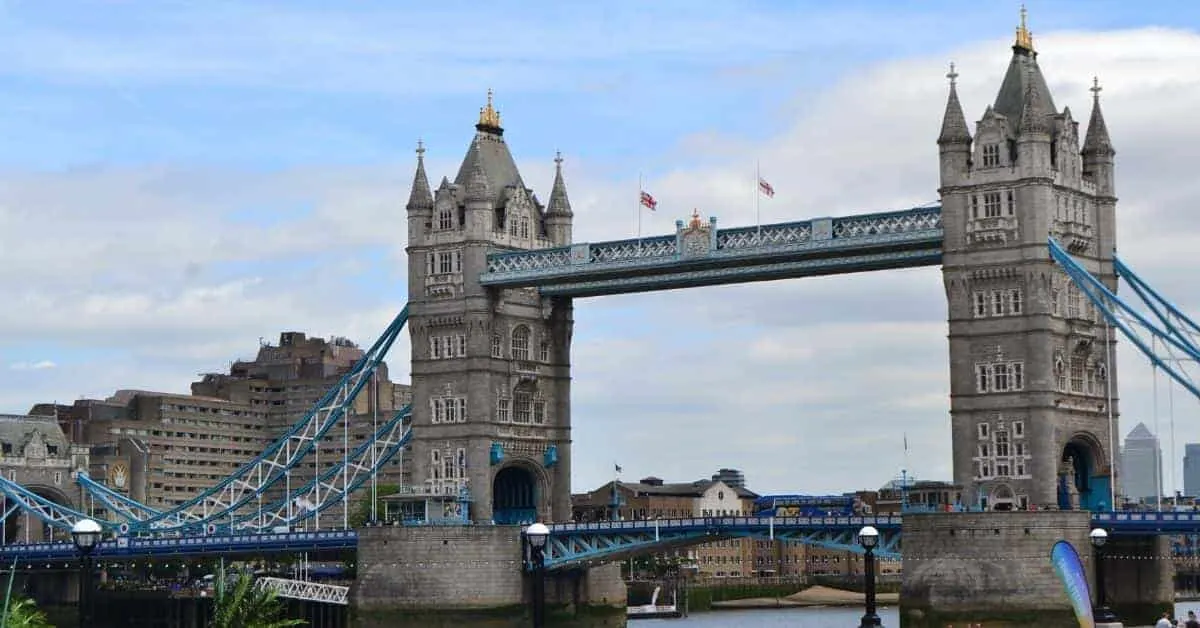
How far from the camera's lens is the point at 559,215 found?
13188cm

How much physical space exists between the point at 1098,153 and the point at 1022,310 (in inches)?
418

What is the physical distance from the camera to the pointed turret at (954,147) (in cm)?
10950

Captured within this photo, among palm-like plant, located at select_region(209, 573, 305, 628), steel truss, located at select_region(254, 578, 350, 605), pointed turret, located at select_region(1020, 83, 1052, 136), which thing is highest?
pointed turret, located at select_region(1020, 83, 1052, 136)

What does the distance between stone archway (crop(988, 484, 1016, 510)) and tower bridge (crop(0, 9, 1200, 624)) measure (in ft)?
0.41

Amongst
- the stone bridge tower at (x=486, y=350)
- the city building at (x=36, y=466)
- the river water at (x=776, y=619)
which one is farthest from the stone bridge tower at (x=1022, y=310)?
the city building at (x=36, y=466)

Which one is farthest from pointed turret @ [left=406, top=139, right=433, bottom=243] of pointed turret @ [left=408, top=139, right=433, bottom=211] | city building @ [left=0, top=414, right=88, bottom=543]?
city building @ [left=0, top=414, right=88, bottom=543]

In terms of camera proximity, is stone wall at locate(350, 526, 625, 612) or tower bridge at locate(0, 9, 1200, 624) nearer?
tower bridge at locate(0, 9, 1200, 624)

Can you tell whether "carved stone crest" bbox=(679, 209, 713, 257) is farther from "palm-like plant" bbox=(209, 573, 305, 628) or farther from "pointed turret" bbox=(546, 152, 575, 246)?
"palm-like plant" bbox=(209, 573, 305, 628)

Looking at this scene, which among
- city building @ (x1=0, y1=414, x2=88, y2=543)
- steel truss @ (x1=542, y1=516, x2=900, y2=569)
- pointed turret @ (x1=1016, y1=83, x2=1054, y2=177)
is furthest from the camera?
city building @ (x1=0, y1=414, x2=88, y2=543)

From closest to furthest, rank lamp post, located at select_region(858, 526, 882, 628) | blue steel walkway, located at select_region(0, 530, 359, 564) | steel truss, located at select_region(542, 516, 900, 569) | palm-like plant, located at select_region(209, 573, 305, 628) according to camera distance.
A: 1. palm-like plant, located at select_region(209, 573, 305, 628)
2. lamp post, located at select_region(858, 526, 882, 628)
3. steel truss, located at select_region(542, 516, 900, 569)
4. blue steel walkway, located at select_region(0, 530, 359, 564)

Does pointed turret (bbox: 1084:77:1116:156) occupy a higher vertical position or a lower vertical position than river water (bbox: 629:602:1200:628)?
higher

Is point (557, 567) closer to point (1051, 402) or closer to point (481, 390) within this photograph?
point (481, 390)

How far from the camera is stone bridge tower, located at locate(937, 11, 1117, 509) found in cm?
10694

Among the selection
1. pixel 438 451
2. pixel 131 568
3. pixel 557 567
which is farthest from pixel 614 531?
pixel 131 568
